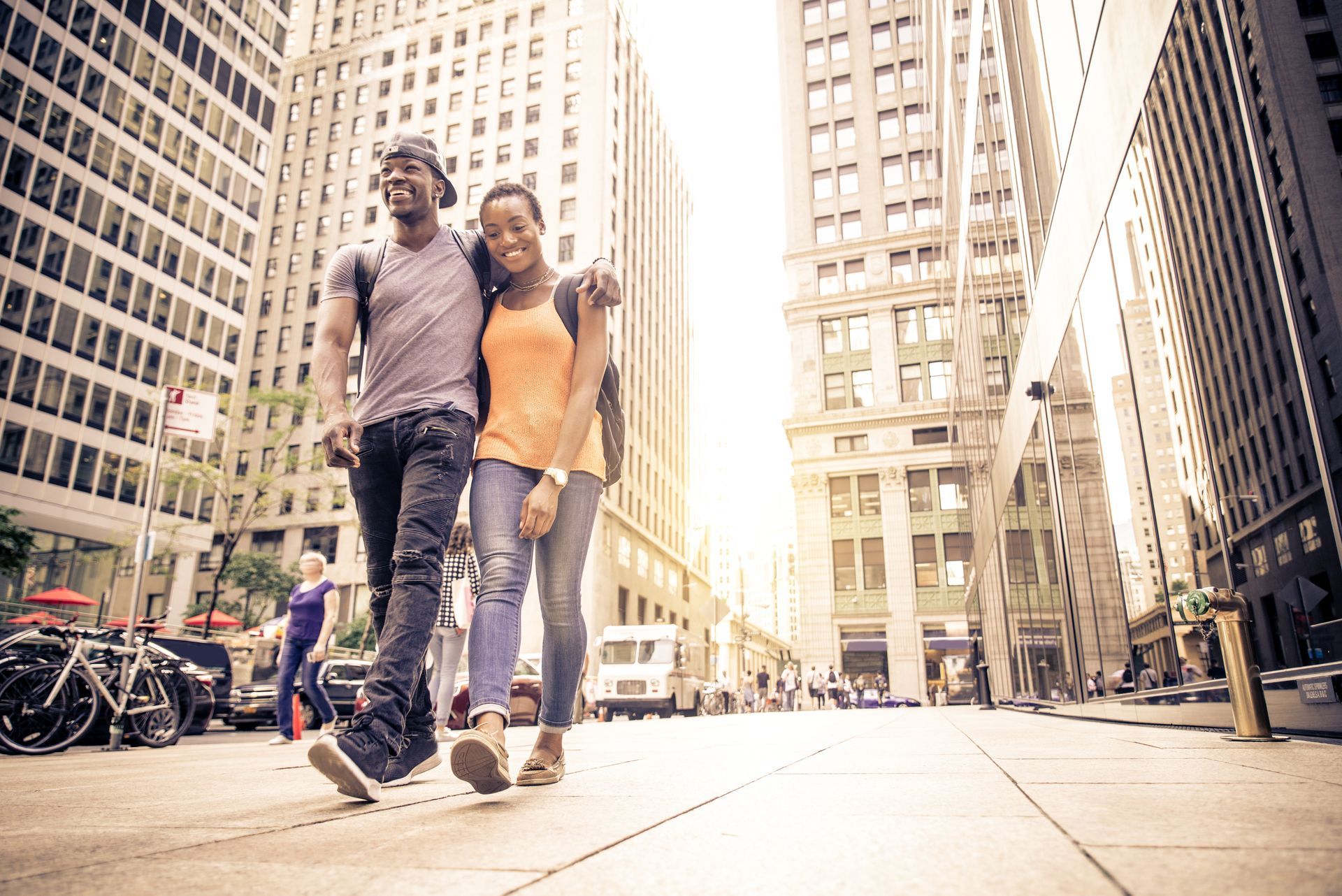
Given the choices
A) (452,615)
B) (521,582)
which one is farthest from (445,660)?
(521,582)

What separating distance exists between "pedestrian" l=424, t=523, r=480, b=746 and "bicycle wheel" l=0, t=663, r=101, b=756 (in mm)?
2521

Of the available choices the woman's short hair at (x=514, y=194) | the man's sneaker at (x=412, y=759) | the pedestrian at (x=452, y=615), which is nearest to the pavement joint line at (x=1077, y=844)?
the man's sneaker at (x=412, y=759)

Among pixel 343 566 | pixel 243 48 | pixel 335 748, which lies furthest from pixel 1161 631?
pixel 243 48

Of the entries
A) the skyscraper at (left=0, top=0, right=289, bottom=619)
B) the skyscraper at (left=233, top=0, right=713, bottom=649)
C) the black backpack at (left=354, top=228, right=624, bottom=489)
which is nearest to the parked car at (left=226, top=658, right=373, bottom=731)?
the black backpack at (left=354, top=228, right=624, bottom=489)

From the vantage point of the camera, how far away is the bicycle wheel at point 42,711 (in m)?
5.85

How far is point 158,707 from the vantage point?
710cm

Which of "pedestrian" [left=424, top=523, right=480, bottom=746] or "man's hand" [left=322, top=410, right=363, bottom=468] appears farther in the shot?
"pedestrian" [left=424, top=523, right=480, bottom=746]

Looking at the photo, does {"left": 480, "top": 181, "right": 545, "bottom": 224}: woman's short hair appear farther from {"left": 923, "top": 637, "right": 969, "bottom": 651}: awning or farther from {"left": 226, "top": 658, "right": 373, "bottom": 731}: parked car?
{"left": 923, "top": 637, "right": 969, "bottom": 651}: awning

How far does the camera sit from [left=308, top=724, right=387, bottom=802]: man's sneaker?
2.11m

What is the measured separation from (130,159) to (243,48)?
11.5m

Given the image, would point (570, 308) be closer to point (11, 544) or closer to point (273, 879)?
point (273, 879)

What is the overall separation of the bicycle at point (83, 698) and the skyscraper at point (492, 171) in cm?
3386

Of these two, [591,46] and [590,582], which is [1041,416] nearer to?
[590,582]

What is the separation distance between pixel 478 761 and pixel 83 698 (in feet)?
19.0
